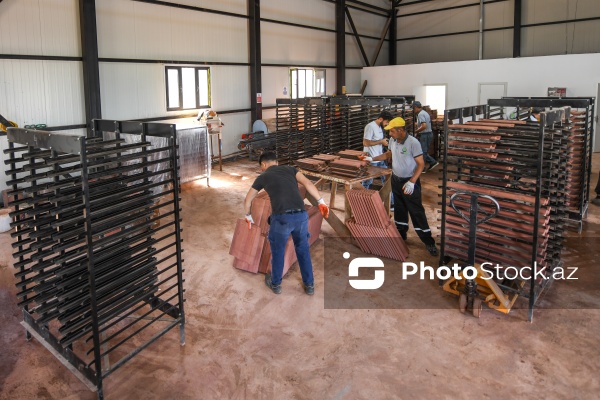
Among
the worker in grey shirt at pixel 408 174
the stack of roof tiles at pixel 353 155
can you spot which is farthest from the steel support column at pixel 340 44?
the worker in grey shirt at pixel 408 174

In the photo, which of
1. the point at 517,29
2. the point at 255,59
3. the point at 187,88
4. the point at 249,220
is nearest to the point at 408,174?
the point at 249,220

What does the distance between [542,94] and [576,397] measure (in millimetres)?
13623

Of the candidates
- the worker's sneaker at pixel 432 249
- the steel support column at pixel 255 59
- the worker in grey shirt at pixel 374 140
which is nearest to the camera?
the worker's sneaker at pixel 432 249

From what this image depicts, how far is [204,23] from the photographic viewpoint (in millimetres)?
12148

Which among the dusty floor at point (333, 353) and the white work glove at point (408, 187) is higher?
the white work glove at point (408, 187)

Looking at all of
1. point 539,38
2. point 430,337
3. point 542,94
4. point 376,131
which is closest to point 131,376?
point 430,337

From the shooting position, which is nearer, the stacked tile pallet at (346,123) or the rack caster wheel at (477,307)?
the rack caster wheel at (477,307)

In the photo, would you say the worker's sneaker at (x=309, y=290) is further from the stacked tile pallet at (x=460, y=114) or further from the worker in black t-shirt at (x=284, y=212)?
the stacked tile pallet at (x=460, y=114)

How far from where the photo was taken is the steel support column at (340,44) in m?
17.0

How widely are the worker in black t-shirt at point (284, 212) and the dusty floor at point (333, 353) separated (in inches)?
14.2

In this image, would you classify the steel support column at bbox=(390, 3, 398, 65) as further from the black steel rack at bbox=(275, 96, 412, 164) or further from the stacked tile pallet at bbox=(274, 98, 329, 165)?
the stacked tile pallet at bbox=(274, 98, 329, 165)

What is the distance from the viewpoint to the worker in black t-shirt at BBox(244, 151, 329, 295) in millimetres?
4785

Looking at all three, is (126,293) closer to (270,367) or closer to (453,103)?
(270,367)

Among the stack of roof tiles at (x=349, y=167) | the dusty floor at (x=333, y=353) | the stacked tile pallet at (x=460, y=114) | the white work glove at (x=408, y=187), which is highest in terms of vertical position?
the stacked tile pallet at (x=460, y=114)
